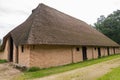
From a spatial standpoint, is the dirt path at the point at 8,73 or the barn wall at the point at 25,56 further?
the barn wall at the point at 25,56

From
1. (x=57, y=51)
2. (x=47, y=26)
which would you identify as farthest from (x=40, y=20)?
(x=57, y=51)

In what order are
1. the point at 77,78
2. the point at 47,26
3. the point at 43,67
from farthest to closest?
the point at 47,26 → the point at 43,67 → the point at 77,78

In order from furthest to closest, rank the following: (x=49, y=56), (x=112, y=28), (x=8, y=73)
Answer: (x=112, y=28)
(x=49, y=56)
(x=8, y=73)

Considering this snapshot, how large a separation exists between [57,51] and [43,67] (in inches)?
94.6

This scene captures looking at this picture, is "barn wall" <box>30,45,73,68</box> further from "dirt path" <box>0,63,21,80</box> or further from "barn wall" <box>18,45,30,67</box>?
"dirt path" <box>0,63,21,80</box>

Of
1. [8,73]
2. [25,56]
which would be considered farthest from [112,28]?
[8,73]

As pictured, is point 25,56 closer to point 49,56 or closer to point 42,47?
point 42,47

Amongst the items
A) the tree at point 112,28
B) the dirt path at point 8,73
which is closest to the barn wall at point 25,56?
the dirt path at point 8,73

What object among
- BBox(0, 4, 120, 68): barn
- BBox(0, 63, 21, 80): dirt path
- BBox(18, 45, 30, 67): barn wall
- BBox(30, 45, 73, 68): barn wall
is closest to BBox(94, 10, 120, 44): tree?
BBox(0, 4, 120, 68): barn

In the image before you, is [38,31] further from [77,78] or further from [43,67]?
[77,78]

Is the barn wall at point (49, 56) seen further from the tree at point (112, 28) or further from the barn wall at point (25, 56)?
the tree at point (112, 28)

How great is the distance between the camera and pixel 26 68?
13344 mm

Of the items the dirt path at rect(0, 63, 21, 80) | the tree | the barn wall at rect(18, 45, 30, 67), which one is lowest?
the dirt path at rect(0, 63, 21, 80)

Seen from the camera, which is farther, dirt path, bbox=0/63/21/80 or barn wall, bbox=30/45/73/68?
barn wall, bbox=30/45/73/68
